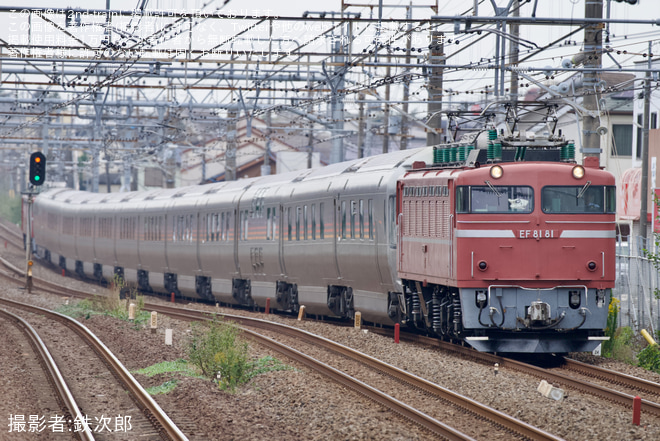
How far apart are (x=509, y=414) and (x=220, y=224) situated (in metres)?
20.5

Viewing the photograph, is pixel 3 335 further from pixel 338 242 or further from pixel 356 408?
pixel 356 408

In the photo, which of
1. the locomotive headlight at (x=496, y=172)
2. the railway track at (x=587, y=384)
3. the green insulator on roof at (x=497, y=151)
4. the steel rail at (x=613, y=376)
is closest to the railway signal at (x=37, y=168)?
the railway track at (x=587, y=384)

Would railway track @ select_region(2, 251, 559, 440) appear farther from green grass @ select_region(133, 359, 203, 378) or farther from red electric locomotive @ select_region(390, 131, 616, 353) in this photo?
green grass @ select_region(133, 359, 203, 378)

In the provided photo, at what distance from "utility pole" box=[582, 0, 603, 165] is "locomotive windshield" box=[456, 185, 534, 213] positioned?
9.87 feet

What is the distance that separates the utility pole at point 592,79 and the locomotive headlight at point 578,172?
239 cm

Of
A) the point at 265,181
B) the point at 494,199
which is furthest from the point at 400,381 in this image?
the point at 265,181

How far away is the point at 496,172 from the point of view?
1614cm

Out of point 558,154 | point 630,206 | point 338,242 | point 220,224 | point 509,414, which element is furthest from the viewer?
point 630,206

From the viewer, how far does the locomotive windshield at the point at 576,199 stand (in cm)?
1625

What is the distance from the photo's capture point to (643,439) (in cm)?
1045

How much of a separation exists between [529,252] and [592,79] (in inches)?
231

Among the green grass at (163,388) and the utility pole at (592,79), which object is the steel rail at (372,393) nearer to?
the green grass at (163,388)

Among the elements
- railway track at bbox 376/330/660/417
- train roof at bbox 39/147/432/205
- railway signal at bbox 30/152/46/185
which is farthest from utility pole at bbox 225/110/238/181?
railway track at bbox 376/330/660/417

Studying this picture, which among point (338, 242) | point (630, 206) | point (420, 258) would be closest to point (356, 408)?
point (420, 258)
